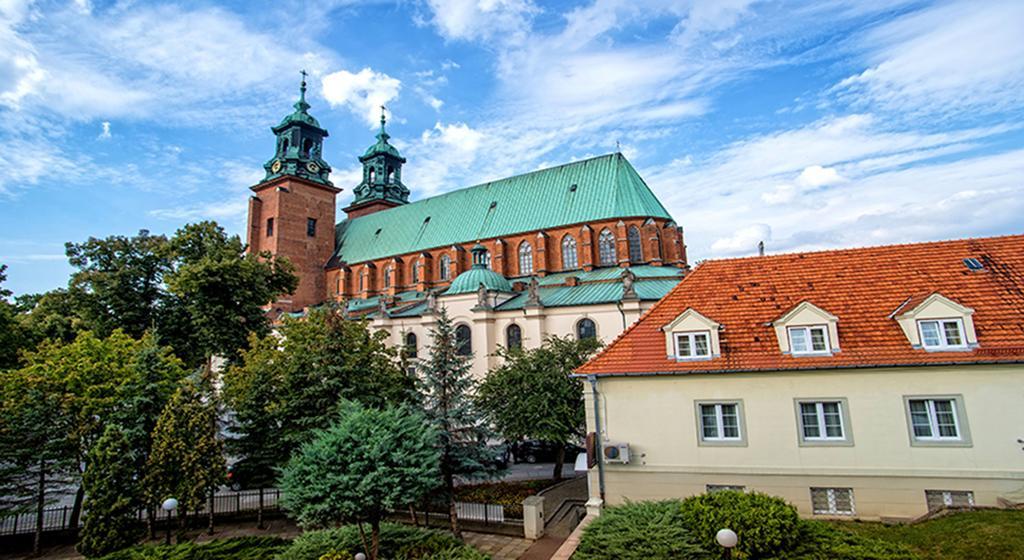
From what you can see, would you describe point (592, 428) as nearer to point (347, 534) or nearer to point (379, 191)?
point (347, 534)

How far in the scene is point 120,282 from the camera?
28172 mm

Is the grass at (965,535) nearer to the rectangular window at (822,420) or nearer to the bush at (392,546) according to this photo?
the rectangular window at (822,420)

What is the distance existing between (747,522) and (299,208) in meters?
50.2

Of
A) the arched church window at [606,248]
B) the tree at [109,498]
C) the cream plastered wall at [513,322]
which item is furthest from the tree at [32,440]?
the arched church window at [606,248]

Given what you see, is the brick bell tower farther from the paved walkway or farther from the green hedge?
the green hedge

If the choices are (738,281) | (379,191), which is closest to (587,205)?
(738,281)

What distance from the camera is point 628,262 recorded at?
36.3m

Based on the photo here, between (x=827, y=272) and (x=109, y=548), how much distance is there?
71.7 ft

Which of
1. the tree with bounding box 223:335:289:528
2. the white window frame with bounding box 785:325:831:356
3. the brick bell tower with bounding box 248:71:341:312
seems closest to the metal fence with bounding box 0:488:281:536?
the tree with bounding box 223:335:289:528

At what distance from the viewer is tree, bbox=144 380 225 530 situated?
1448 centimetres

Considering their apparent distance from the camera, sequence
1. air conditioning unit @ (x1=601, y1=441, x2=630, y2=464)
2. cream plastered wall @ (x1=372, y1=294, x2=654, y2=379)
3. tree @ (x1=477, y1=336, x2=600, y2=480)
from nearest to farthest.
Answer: air conditioning unit @ (x1=601, y1=441, x2=630, y2=464)
tree @ (x1=477, y1=336, x2=600, y2=480)
cream plastered wall @ (x1=372, y1=294, x2=654, y2=379)

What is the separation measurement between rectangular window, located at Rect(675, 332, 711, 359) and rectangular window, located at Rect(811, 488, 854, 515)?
4270 millimetres

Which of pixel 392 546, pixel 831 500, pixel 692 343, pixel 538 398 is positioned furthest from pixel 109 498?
pixel 831 500

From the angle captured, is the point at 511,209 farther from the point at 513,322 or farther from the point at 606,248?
the point at 513,322
